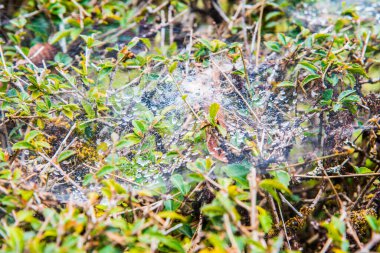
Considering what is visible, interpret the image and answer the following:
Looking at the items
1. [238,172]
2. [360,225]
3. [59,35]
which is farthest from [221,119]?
[59,35]

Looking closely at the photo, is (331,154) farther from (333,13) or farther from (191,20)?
(191,20)

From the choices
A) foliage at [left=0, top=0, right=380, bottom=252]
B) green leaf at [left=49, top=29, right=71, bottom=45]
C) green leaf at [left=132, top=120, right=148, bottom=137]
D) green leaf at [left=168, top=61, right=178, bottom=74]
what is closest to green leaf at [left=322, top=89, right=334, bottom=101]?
foliage at [left=0, top=0, right=380, bottom=252]

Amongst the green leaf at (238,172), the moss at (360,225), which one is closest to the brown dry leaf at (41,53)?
the green leaf at (238,172)

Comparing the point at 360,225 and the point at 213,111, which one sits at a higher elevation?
the point at 213,111

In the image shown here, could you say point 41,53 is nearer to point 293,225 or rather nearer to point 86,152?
point 86,152

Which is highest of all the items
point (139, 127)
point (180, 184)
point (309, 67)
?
point (309, 67)

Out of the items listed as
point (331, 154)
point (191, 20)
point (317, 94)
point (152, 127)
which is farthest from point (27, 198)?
point (191, 20)

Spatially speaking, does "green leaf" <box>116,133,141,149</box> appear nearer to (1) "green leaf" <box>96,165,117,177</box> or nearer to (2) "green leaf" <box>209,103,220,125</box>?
(1) "green leaf" <box>96,165,117,177</box>
